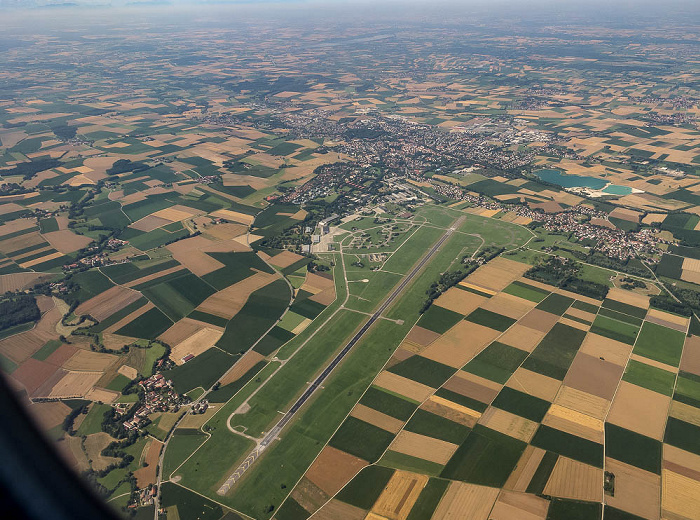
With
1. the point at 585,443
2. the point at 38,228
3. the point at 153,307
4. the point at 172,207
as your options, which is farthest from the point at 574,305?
the point at 38,228

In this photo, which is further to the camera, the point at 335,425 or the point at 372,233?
the point at 372,233

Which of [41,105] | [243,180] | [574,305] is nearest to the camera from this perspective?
[574,305]

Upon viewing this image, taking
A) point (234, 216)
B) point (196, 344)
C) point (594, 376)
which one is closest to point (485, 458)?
point (594, 376)

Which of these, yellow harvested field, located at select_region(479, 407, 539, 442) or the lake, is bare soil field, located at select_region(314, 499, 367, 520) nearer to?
yellow harvested field, located at select_region(479, 407, 539, 442)

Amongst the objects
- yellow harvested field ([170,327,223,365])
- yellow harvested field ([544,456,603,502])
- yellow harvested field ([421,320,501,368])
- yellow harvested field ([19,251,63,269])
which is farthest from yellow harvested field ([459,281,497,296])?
yellow harvested field ([19,251,63,269])

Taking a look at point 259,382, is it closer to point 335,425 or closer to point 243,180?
point 335,425

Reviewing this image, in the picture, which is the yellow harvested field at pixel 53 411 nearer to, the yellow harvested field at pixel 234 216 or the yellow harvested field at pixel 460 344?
the yellow harvested field at pixel 460 344
